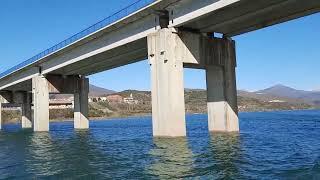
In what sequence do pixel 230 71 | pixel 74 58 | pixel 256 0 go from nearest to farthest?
pixel 256 0
pixel 230 71
pixel 74 58

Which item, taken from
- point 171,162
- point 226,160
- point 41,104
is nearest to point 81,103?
point 41,104

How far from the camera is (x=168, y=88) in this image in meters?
41.7

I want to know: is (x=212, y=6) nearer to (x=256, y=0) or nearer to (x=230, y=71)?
(x=256, y=0)

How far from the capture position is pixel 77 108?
83.2 meters

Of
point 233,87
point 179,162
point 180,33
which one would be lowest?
point 179,162

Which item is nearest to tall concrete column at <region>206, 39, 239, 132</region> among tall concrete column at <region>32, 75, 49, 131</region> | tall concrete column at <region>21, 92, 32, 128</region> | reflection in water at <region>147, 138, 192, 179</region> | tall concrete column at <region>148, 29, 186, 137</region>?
tall concrete column at <region>148, 29, 186, 137</region>

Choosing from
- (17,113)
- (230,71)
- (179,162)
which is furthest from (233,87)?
(17,113)

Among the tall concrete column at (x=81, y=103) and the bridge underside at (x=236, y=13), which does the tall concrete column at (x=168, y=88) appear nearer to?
the bridge underside at (x=236, y=13)

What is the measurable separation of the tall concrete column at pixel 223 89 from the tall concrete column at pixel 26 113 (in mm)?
76980

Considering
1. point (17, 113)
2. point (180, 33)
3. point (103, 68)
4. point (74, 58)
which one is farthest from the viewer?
point (17, 113)

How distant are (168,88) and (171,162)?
18183 mm

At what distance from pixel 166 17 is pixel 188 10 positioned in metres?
4.07

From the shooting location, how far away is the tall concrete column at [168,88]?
41.6 metres

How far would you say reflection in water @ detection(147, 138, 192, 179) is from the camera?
20.0 meters
